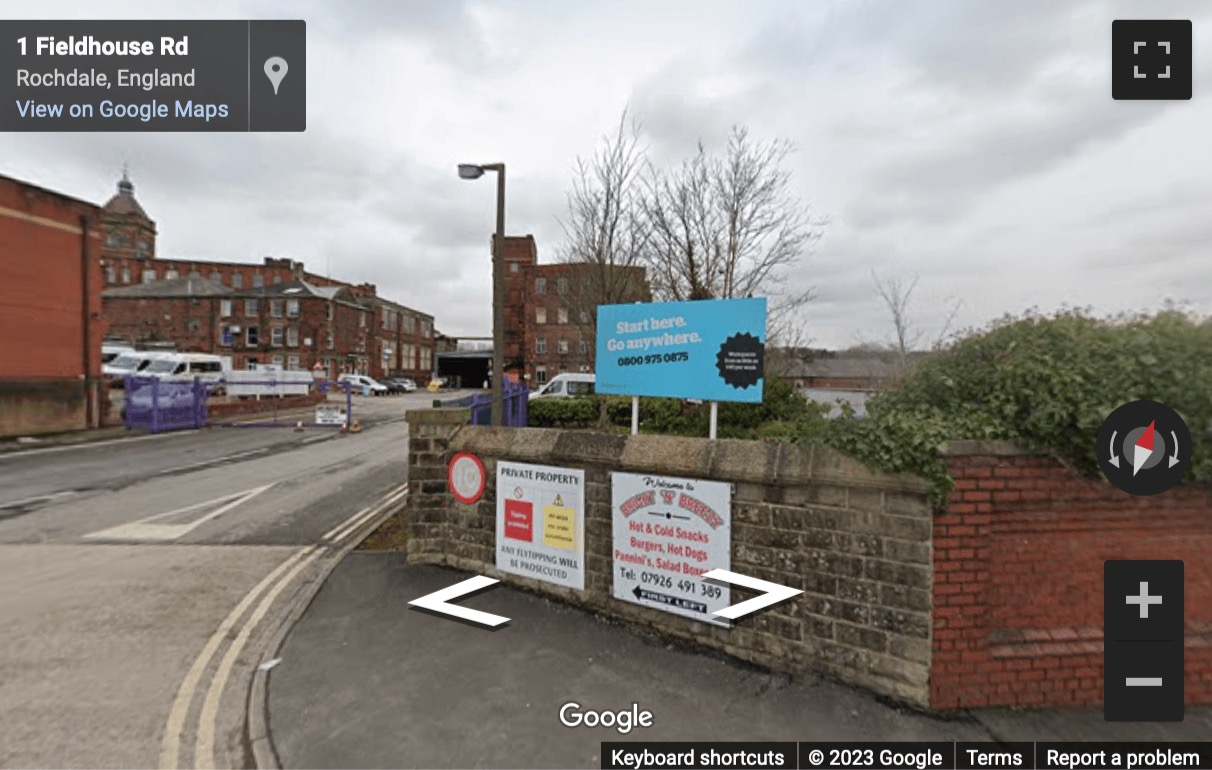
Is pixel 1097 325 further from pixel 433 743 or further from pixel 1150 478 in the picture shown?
pixel 433 743

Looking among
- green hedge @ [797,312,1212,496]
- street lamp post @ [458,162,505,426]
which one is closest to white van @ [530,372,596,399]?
street lamp post @ [458,162,505,426]

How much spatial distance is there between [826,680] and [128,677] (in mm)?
5750

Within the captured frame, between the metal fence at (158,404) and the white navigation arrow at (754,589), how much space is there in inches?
982

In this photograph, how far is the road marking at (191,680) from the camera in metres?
3.43

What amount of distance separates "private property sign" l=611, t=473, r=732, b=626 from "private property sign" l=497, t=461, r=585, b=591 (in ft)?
1.56

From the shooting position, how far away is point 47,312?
19188mm

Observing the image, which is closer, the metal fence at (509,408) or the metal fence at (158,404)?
the metal fence at (509,408)

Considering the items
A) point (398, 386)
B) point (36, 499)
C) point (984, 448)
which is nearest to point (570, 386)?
point (36, 499)

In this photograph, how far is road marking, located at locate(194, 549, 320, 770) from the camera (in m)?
3.41

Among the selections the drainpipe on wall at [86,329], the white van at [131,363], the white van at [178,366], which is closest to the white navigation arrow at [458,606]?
the drainpipe on wall at [86,329]

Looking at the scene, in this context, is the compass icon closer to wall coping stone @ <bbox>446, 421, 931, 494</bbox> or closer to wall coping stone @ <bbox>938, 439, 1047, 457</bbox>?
wall coping stone @ <bbox>938, 439, 1047, 457</bbox>

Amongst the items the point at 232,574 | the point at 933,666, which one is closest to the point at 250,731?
the point at 232,574

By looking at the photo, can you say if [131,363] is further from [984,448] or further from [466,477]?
[984,448]

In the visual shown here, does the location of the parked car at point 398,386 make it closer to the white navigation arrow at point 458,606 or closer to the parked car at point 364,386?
the parked car at point 364,386
